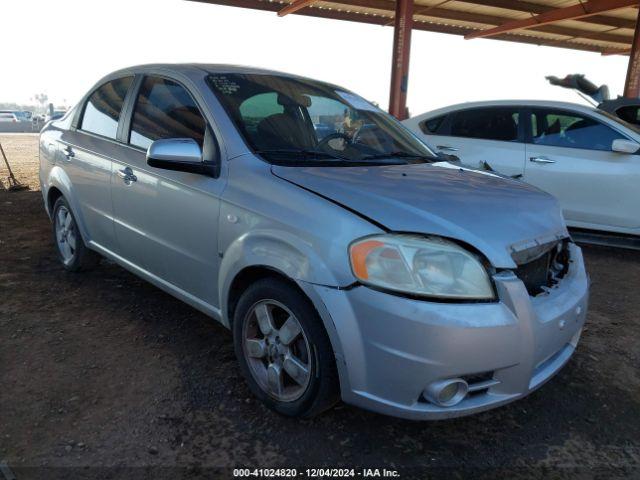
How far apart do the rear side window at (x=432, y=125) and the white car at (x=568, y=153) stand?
0.32 m

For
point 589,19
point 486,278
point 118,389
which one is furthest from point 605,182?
point 589,19

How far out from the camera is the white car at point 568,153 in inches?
194

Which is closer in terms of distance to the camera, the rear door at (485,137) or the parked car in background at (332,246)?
the parked car in background at (332,246)

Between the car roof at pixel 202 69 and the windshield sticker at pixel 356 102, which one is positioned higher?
the car roof at pixel 202 69

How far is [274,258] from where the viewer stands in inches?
82.0

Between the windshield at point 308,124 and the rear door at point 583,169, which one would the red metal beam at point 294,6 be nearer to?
the rear door at point 583,169

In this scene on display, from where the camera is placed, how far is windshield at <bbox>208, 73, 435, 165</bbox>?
8.41 feet

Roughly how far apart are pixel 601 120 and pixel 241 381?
14.8 ft

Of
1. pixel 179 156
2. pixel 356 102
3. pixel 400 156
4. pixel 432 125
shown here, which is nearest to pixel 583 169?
pixel 432 125

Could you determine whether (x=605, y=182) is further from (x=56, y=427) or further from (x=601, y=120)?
(x=56, y=427)

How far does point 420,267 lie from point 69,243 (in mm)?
3149

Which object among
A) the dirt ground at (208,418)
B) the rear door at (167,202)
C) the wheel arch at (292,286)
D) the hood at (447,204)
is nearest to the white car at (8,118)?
the dirt ground at (208,418)

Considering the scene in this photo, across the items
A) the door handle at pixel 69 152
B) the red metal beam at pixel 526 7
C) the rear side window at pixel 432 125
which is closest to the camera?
the door handle at pixel 69 152

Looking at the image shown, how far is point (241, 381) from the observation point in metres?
2.57
